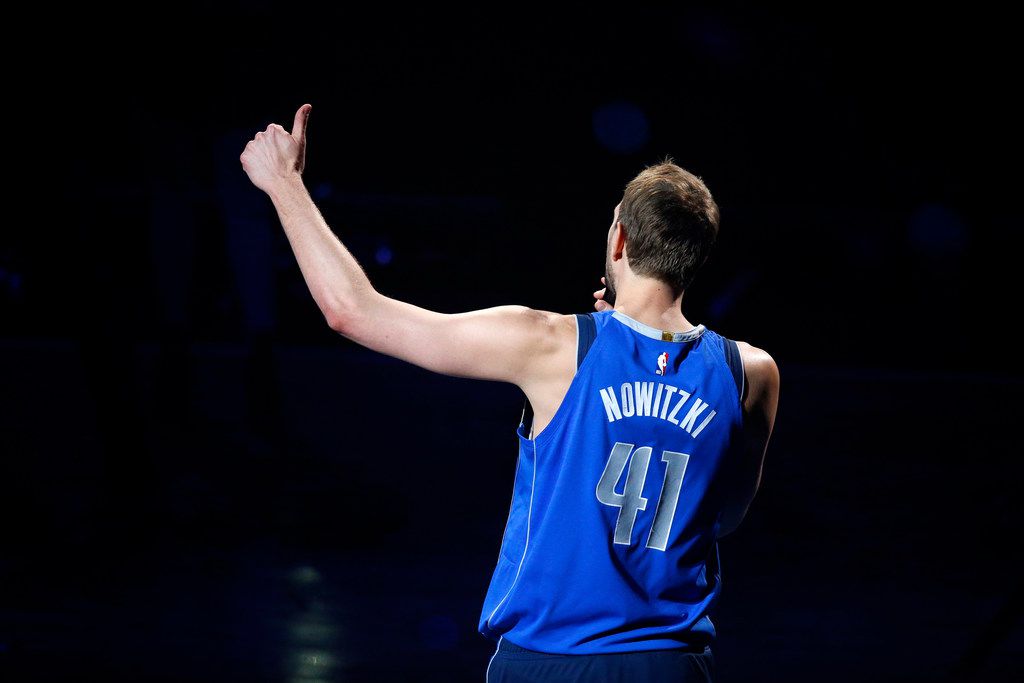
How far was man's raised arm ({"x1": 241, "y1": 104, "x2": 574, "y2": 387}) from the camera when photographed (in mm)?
1501

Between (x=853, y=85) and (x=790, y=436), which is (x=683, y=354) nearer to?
(x=790, y=436)

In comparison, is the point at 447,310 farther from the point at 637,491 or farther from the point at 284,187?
the point at 637,491

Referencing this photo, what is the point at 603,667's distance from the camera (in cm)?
148

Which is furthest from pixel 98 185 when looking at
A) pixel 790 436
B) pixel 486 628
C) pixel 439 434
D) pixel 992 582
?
pixel 486 628

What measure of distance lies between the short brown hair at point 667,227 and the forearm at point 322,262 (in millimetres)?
415

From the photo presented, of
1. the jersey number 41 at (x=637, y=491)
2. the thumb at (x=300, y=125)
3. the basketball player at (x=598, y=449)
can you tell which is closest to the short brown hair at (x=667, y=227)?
the basketball player at (x=598, y=449)

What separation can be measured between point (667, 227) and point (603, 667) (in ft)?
2.12

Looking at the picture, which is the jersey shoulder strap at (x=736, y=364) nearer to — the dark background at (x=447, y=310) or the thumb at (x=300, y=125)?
the thumb at (x=300, y=125)

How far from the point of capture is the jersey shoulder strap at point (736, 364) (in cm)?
158

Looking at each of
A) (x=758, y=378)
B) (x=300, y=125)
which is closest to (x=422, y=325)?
(x=300, y=125)

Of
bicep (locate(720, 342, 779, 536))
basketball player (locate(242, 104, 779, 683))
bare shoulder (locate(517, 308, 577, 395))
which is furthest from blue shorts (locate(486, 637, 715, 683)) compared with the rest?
bare shoulder (locate(517, 308, 577, 395))

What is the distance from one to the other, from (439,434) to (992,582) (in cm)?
304

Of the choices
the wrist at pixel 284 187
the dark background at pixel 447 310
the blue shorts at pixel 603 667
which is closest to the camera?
the blue shorts at pixel 603 667

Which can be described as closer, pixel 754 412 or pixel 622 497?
pixel 622 497
